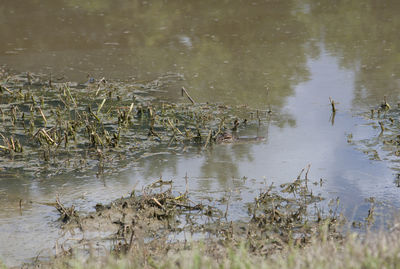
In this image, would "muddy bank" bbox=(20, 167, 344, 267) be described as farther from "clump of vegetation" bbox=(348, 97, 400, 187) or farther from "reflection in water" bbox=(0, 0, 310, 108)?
"reflection in water" bbox=(0, 0, 310, 108)

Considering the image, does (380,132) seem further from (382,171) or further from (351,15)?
(351,15)

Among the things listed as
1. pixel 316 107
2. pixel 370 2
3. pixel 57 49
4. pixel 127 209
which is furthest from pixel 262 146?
pixel 370 2

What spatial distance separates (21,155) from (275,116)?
274 centimetres

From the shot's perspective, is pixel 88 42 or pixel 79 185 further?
pixel 88 42

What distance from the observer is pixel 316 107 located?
289 inches

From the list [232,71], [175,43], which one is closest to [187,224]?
[232,71]

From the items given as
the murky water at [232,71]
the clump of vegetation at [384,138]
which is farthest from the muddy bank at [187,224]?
the clump of vegetation at [384,138]

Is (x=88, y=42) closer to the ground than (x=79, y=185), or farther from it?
farther from it

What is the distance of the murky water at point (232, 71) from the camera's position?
5.18 meters

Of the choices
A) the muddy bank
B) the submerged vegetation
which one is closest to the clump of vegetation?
the muddy bank

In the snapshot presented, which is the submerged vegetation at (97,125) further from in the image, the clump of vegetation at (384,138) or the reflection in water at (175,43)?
the clump of vegetation at (384,138)

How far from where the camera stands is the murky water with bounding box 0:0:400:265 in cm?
518

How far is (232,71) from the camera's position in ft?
28.7

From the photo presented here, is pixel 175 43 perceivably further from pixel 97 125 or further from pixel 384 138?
pixel 384 138
